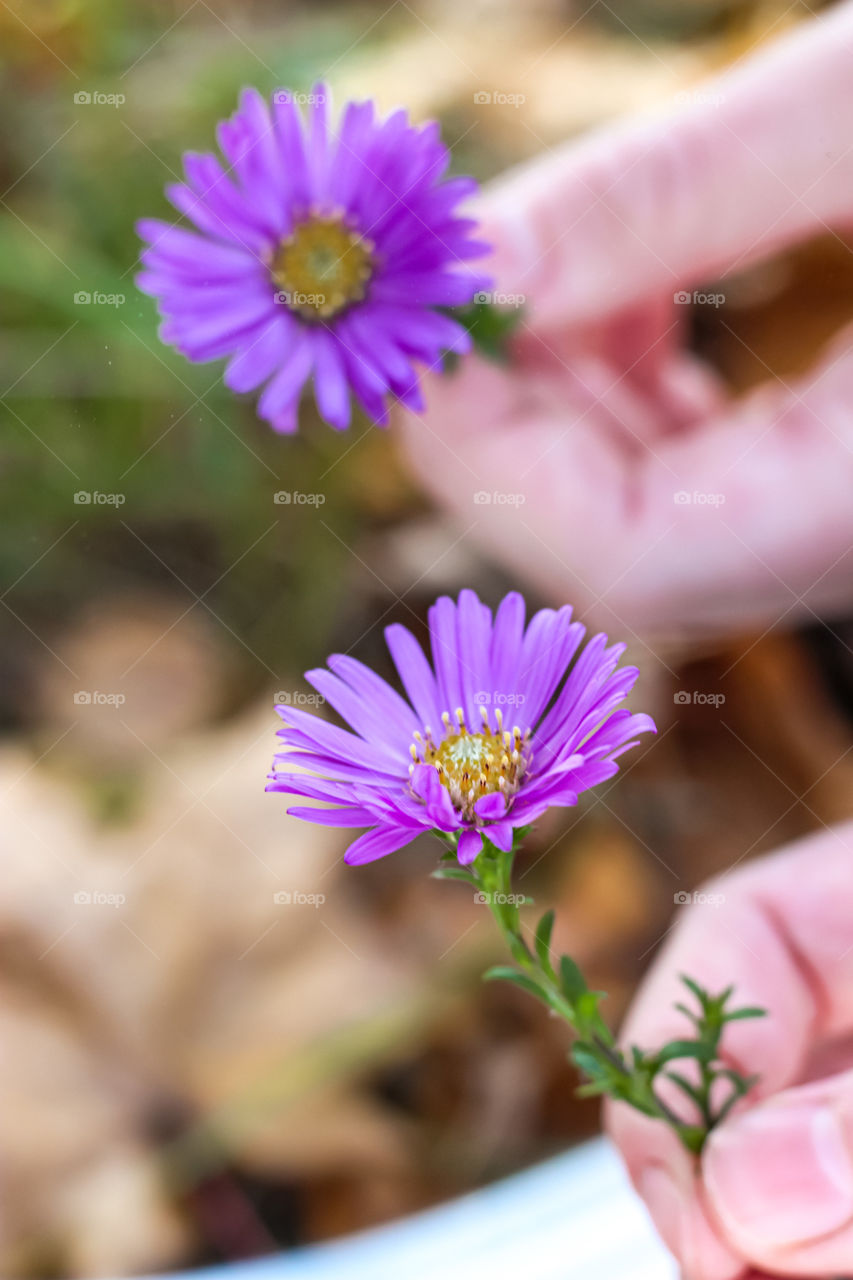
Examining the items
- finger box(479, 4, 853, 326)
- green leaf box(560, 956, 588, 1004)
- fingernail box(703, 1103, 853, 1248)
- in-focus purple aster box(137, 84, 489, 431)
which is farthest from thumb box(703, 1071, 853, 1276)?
finger box(479, 4, 853, 326)

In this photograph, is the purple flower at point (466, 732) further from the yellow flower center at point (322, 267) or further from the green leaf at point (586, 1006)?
the yellow flower center at point (322, 267)

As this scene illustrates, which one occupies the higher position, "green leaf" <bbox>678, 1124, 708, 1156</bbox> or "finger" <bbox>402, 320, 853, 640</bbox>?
"finger" <bbox>402, 320, 853, 640</bbox>

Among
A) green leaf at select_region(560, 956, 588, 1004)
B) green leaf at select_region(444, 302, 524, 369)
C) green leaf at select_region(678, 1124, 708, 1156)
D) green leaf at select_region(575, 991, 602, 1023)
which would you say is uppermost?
green leaf at select_region(444, 302, 524, 369)

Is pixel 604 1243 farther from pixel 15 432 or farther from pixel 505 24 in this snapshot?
pixel 505 24

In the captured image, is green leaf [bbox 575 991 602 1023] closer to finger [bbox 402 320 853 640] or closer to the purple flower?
the purple flower

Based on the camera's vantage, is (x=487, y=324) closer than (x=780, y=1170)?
No

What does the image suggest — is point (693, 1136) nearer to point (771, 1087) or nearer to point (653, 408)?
point (771, 1087)

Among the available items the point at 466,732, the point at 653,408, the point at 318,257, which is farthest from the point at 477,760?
the point at 653,408
